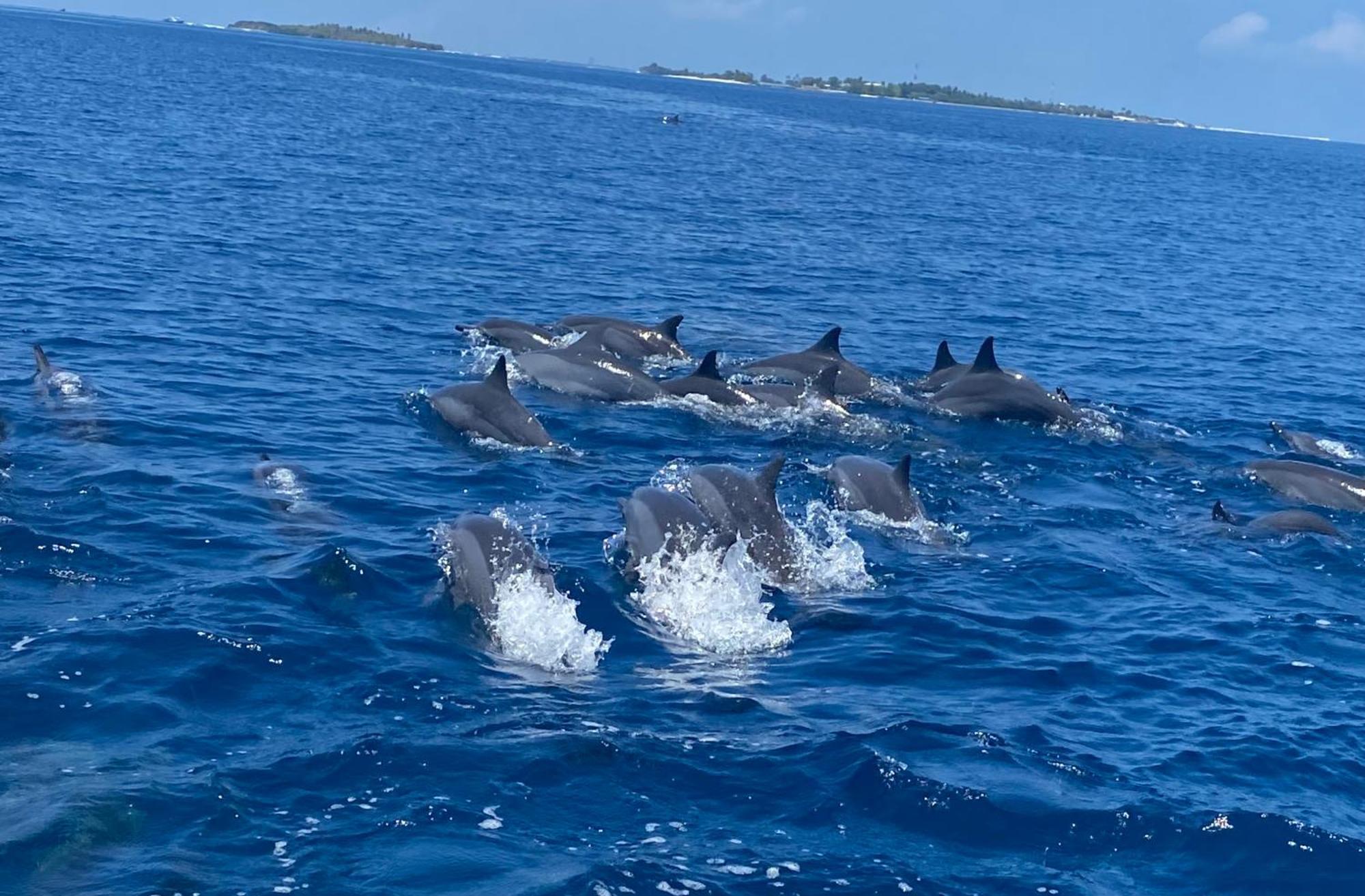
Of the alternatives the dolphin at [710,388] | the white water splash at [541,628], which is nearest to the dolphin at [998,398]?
the dolphin at [710,388]

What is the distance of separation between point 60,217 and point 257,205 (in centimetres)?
816

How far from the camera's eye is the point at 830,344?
3025cm

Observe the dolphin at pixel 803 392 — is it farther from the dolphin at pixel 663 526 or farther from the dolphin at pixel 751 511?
the dolphin at pixel 663 526

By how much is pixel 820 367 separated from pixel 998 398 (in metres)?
3.77

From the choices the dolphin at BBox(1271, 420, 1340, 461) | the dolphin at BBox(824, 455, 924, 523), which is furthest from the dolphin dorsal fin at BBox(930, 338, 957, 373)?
the dolphin at BBox(824, 455, 924, 523)

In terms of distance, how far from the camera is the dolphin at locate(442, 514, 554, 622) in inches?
645

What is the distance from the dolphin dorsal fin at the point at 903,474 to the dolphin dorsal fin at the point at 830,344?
8.50 meters

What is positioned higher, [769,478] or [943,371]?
[943,371]

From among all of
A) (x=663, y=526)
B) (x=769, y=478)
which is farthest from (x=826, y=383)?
(x=663, y=526)

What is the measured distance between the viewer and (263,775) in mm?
12625

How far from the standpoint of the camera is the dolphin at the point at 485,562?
16.4 metres

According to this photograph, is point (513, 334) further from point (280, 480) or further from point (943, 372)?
point (280, 480)

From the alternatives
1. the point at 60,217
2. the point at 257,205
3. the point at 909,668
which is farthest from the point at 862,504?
the point at 257,205

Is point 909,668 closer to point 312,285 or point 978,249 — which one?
point 312,285
